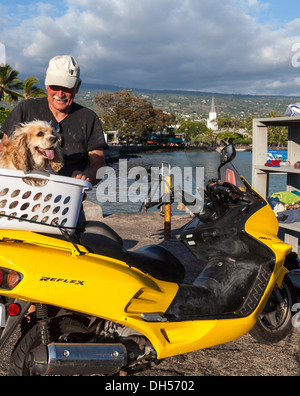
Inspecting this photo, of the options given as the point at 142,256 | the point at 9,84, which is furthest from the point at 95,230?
the point at 9,84

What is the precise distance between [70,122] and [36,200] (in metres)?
1.64

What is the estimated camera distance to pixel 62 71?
3.44 meters

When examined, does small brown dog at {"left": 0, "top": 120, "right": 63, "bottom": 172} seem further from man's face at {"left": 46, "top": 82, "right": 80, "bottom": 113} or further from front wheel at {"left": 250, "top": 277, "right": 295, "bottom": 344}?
front wheel at {"left": 250, "top": 277, "right": 295, "bottom": 344}

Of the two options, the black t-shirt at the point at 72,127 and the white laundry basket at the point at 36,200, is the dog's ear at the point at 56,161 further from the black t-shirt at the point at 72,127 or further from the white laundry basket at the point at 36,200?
the white laundry basket at the point at 36,200

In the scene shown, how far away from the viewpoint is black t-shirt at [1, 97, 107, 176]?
3830 mm

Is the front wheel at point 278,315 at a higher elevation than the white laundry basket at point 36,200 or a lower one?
lower

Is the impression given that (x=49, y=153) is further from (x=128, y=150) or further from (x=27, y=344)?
(x=128, y=150)

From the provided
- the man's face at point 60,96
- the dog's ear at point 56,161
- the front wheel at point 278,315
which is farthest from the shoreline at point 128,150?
the dog's ear at point 56,161

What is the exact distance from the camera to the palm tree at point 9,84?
60.8m

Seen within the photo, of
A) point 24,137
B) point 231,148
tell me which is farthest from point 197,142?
point 24,137

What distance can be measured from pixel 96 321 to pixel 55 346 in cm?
36

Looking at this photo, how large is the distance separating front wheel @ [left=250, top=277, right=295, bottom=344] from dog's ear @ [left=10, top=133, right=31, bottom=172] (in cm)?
236

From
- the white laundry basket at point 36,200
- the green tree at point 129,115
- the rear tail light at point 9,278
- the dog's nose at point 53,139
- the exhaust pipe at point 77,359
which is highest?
the green tree at point 129,115

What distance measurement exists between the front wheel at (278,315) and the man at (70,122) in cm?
191
